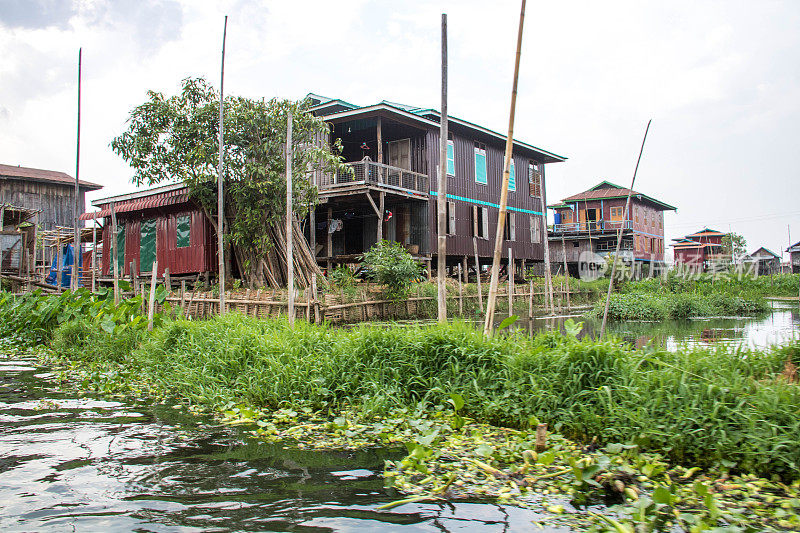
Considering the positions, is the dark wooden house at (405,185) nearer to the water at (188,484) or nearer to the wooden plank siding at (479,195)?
the wooden plank siding at (479,195)

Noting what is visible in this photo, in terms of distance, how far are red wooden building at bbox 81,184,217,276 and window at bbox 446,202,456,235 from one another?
28.7ft

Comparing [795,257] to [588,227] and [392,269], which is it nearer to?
[588,227]

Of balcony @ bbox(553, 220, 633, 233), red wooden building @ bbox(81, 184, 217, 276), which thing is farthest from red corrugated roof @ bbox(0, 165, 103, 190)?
balcony @ bbox(553, 220, 633, 233)

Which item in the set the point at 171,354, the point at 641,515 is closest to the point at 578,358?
the point at 641,515

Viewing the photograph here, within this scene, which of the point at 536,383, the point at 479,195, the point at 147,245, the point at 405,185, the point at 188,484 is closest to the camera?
the point at 188,484

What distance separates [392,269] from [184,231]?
6.43 meters

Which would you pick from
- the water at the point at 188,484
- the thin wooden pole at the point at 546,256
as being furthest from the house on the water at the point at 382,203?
the water at the point at 188,484

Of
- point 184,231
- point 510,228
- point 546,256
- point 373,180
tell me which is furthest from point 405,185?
point 184,231

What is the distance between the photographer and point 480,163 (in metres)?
23.4

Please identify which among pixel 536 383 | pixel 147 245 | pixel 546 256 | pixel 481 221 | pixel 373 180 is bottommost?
pixel 536 383

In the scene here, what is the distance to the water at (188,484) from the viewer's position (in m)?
3.24

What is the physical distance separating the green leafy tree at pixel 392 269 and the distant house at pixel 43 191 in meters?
20.4

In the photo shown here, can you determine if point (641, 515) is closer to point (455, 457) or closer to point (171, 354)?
point (455, 457)

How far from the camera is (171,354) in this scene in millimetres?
8352
